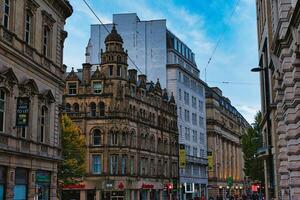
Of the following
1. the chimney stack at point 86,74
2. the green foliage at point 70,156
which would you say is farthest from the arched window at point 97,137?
the green foliage at point 70,156

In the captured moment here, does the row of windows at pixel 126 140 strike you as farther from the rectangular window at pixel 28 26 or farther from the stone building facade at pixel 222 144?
the rectangular window at pixel 28 26

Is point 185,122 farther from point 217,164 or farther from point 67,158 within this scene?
point 67,158

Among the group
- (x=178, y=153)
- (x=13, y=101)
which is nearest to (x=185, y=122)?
(x=178, y=153)

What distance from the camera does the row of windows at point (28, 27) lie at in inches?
1156

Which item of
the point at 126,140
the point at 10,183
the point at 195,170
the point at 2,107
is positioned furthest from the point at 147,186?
the point at 2,107

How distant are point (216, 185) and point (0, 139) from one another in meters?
87.7

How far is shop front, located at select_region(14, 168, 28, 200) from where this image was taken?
99.1 ft

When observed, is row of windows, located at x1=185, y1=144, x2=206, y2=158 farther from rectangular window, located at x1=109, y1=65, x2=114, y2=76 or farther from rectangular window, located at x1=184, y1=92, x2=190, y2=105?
rectangular window, located at x1=109, y1=65, x2=114, y2=76

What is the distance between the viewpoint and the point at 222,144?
122375 millimetres

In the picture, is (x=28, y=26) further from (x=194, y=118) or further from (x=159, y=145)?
(x=194, y=118)

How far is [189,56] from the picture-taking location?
102688 mm

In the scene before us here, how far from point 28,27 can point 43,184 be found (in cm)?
966

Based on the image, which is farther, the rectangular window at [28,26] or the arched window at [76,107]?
the arched window at [76,107]

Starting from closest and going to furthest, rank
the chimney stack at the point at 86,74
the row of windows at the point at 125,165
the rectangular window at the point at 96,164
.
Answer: the row of windows at the point at 125,165 < the rectangular window at the point at 96,164 < the chimney stack at the point at 86,74
